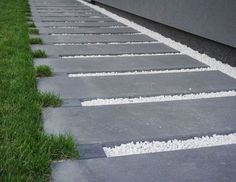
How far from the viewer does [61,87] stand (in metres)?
3.40

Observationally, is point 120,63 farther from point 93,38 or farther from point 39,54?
point 93,38

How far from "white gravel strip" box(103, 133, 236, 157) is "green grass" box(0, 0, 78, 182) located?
25 centimetres

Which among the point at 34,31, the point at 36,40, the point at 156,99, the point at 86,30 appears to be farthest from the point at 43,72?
the point at 86,30

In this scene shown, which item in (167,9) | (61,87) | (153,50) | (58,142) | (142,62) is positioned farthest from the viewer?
(167,9)

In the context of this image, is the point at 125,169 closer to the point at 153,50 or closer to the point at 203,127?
the point at 203,127

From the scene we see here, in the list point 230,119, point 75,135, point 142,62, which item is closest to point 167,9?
point 142,62

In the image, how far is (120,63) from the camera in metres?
4.43

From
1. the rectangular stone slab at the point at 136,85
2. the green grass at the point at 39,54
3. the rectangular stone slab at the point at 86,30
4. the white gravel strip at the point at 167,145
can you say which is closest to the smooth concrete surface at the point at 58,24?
the rectangular stone slab at the point at 86,30

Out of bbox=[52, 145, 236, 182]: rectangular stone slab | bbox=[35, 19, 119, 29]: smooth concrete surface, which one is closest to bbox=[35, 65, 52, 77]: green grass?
bbox=[52, 145, 236, 182]: rectangular stone slab

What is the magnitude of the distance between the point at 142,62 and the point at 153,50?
0.79m

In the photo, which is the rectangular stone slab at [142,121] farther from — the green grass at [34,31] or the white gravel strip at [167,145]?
Answer: the green grass at [34,31]

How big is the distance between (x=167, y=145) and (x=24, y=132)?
77cm

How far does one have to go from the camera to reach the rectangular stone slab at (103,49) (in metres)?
4.99

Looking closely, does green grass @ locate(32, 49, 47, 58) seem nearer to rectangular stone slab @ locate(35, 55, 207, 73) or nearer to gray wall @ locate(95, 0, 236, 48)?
rectangular stone slab @ locate(35, 55, 207, 73)
